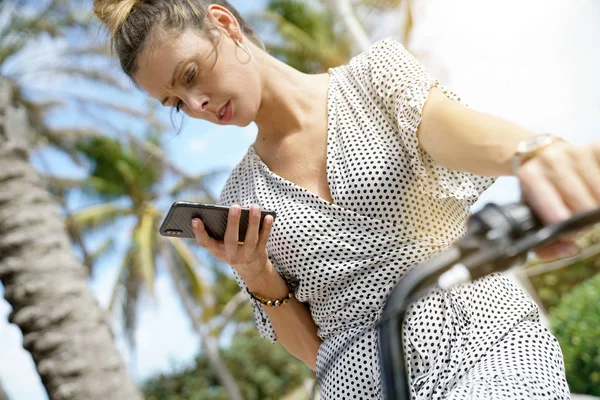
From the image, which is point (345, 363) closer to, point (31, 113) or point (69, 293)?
point (69, 293)

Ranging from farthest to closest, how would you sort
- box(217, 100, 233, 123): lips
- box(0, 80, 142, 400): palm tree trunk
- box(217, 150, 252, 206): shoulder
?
box(0, 80, 142, 400): palm tree trunk
box(217, 150, 252, 206): shoulder
box(217, 100, 233, 123): lips

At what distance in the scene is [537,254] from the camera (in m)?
0.65

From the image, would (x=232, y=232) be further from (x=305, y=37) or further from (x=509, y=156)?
(x=305, y=37)

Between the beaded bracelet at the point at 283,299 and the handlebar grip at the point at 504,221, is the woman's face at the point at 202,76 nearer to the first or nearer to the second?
the beaded bracelet at the point at 283,299

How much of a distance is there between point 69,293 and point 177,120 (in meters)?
Answer: 2.08

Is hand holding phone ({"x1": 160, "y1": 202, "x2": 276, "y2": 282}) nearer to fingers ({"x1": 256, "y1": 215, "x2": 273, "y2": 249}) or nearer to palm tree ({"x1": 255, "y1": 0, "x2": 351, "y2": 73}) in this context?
fingers ({"x1": 256, "y1": 215, "x2": 273, "y2": 249})

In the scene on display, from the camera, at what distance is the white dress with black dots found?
1.39 metres

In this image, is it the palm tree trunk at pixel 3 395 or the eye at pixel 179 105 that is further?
the palm tree trunk at pixel 3 395

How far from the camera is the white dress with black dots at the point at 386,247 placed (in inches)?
54.8

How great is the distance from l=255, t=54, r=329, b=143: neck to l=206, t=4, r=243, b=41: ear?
4.0 inches

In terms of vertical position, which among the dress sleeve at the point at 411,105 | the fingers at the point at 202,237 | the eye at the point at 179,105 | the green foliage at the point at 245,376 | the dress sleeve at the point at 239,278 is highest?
the dress sleeve at the point at 411,105

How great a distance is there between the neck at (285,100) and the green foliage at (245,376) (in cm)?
1794

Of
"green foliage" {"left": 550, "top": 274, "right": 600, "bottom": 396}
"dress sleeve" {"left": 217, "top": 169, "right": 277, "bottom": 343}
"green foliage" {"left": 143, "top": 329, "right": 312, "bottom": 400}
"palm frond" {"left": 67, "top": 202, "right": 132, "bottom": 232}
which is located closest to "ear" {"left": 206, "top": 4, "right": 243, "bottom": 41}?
"dress sleeve" {"left": 217, "top": 169, "right": 277, "bottom": 343}

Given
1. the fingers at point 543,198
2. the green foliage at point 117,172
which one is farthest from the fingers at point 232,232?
the green foliage at point 117,172
